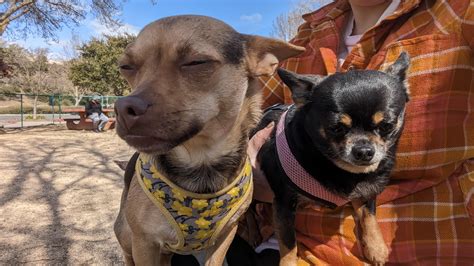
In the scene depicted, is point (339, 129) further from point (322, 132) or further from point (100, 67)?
point (100, 67)

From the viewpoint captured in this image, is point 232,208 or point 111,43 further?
point 111,43

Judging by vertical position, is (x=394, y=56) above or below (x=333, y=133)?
above

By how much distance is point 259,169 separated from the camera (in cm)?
207

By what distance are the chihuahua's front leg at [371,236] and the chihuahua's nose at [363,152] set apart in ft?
0.73

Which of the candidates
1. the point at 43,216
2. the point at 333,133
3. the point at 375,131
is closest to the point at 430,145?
the point at 375,131

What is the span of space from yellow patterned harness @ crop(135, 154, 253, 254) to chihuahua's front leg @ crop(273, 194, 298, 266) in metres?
0.17

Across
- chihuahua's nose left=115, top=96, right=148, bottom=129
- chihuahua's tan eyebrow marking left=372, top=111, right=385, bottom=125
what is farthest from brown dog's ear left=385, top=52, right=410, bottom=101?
chihuahua's nose left=115, top=96, right=148, bottom=129

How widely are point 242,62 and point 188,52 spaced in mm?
309

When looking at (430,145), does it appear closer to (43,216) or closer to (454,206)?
(454,206)

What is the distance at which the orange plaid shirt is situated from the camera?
148 centimetres

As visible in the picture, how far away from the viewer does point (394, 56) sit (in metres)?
1.71

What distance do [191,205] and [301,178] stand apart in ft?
1.64

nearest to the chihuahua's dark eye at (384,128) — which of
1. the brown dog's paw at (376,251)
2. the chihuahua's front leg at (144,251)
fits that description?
the brown dog's paw at (376,251)

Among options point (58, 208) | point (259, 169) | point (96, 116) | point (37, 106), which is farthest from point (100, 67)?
point (259, 169)
